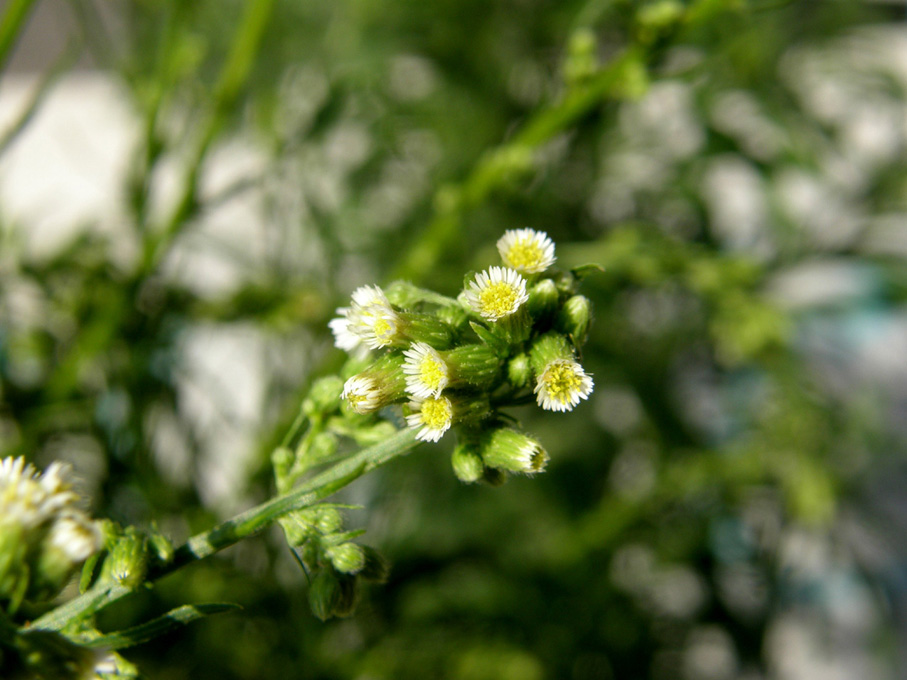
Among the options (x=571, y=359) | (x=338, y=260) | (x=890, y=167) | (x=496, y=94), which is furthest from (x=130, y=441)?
(x=890, y=167)

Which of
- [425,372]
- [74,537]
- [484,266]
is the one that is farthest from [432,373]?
[484,266]

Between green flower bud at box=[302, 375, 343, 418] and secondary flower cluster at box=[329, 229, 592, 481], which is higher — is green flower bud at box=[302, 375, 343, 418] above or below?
below

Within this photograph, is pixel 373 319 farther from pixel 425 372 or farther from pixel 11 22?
pixel 11 22

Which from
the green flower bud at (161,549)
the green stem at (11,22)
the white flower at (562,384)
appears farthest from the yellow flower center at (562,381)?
the green stem at (11,22)

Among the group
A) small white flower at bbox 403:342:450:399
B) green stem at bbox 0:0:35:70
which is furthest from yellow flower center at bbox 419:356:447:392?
green stem at bbox 0:0:35:70

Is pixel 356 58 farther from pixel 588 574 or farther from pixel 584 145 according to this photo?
pixel 588 574

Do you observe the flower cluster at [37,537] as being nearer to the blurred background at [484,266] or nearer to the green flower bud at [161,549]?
the green flower bud at [161,549]

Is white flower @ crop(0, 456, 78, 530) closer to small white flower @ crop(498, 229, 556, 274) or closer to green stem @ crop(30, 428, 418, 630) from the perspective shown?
green stem @ crop(30, 428, 418, 630)
